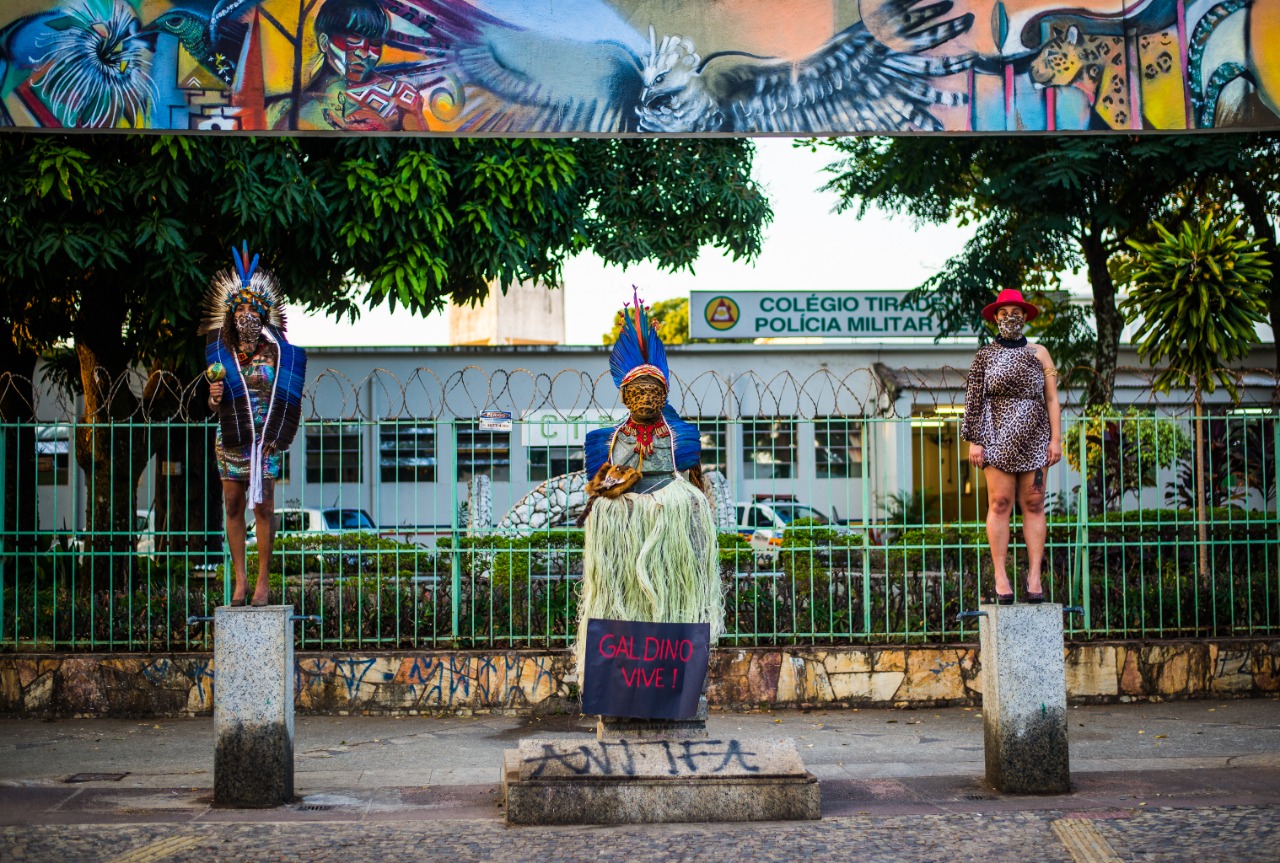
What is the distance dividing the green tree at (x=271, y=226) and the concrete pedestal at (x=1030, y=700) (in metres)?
6.27

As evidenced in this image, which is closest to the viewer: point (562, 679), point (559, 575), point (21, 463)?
point (562, 679)

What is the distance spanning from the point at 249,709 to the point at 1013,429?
4.07 m

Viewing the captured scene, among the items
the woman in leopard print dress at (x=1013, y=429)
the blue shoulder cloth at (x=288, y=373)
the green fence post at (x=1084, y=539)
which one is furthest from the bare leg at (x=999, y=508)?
the blue shoulder cloth at (x=288, y=373)

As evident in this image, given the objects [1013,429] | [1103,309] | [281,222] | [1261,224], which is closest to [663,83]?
[1013,429]

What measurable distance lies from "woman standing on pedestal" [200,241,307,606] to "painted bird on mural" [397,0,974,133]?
56.7 inches

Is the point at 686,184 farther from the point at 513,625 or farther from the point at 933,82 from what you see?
the point at 933,82

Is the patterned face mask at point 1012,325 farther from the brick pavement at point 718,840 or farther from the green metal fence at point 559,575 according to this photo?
the brick pavement at point 718,840

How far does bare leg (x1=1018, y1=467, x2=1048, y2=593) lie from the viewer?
21.4ft

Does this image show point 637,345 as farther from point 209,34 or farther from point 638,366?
point 209,34

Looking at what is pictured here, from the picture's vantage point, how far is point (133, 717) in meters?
8.90

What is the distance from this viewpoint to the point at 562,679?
9086mm

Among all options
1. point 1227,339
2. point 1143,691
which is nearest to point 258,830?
point 1143,691

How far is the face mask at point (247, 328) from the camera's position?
20.8 feet

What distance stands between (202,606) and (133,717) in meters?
0.93
